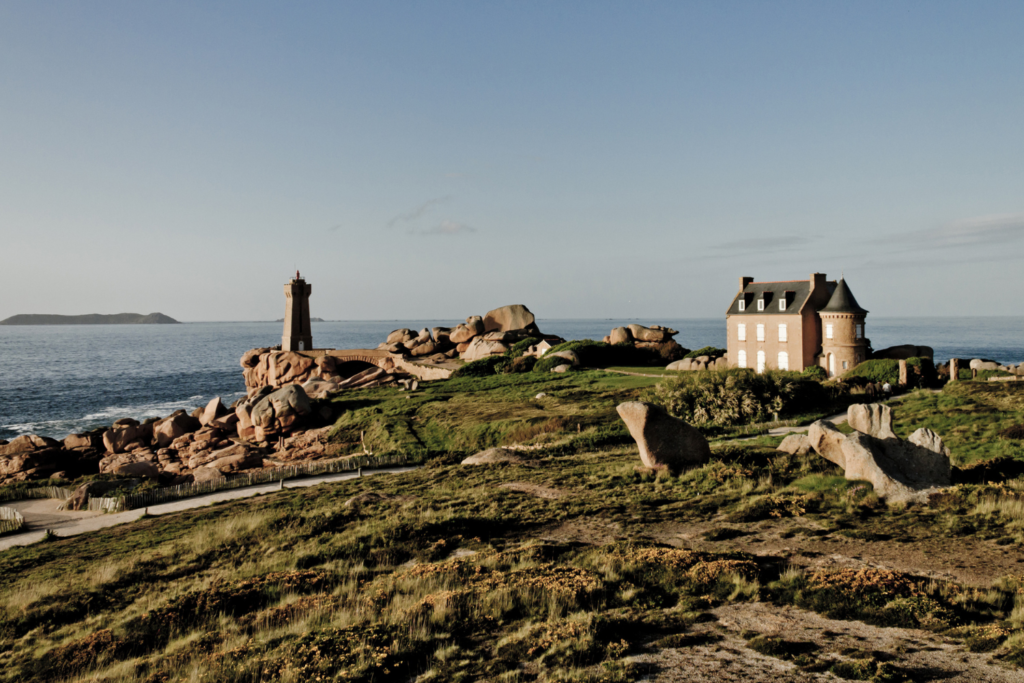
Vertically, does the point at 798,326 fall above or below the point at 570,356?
above

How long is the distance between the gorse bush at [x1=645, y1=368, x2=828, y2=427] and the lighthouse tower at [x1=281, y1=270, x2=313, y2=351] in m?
56.0

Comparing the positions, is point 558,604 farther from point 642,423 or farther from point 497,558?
point 642,423

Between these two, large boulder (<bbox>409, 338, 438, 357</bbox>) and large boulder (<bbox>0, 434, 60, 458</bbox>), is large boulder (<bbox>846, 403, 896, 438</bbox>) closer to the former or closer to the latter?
large boulder (<bbox>0, 434, 60, 458</bbox>)

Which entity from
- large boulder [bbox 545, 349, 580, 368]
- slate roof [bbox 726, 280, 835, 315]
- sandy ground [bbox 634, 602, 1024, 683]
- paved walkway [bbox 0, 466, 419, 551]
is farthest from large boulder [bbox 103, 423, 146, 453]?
sandy ground [bbox 634, 602, 1024, 683]

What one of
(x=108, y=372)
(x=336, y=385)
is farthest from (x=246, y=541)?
(x=108, y=372)

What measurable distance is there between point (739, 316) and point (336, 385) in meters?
36.4

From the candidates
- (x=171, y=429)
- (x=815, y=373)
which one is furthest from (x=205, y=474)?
(x=815, y=373)

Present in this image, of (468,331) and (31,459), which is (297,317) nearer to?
(468,331)

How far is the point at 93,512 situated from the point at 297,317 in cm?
5930

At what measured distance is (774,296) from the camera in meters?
46.1

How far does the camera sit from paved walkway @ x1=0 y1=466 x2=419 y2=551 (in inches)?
747

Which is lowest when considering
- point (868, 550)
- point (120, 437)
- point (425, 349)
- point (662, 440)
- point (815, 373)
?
point (120, 437)

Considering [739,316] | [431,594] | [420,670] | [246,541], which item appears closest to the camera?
[420,670]

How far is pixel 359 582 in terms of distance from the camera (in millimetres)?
11922
